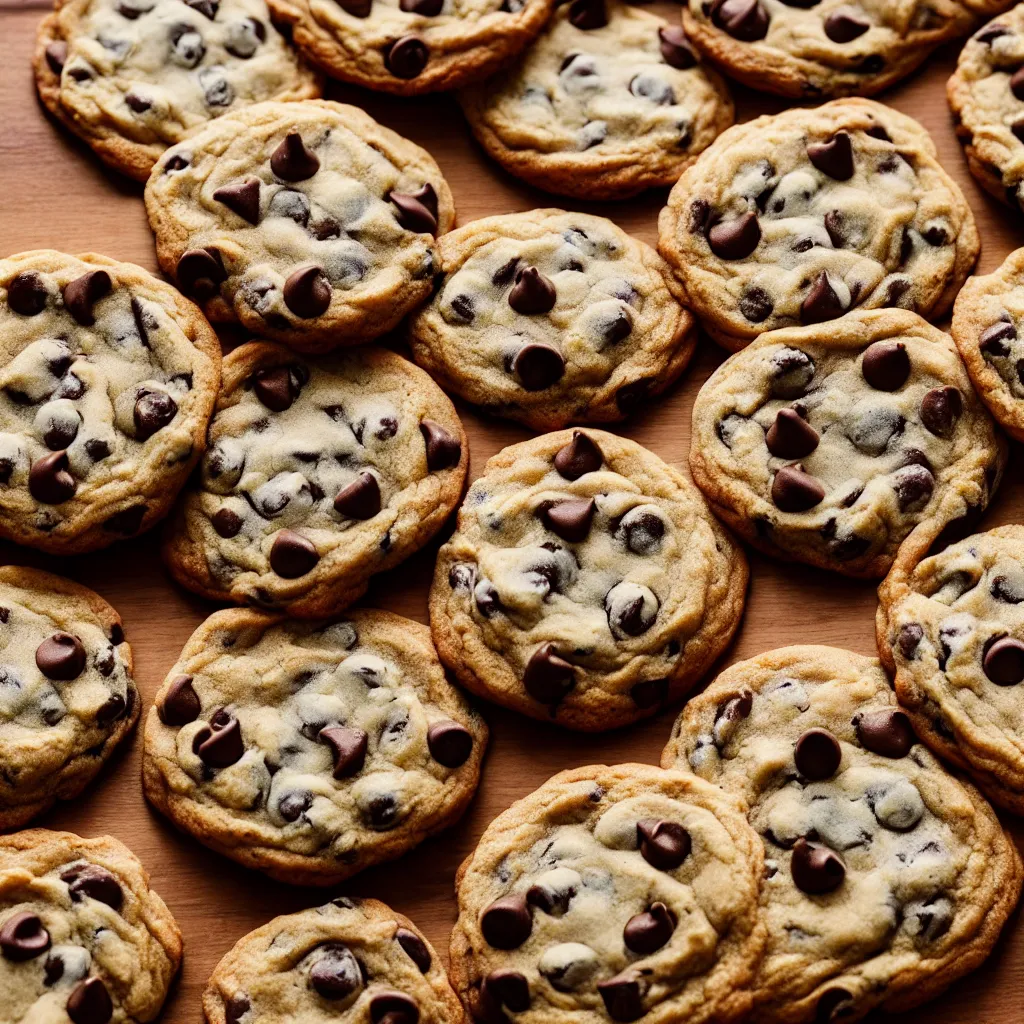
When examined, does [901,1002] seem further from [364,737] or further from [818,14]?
[818,14]

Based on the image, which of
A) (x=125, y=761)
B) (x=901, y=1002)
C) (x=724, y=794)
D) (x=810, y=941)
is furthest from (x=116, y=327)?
Answer: (x=901, y=1002)

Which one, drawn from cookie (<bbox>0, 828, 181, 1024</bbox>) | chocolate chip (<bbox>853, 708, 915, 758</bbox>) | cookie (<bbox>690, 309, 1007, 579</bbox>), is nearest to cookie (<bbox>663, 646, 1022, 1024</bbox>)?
chocolate chip (<bbox>853, 708, 915, 758</bbox>)

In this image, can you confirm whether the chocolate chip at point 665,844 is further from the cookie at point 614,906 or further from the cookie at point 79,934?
the cookie at point 79,934

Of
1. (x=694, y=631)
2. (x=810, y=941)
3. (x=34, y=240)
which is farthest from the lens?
(x=34, y=240)

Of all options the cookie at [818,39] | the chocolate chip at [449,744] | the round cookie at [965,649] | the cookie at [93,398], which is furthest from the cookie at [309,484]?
the cookie at [818,39]

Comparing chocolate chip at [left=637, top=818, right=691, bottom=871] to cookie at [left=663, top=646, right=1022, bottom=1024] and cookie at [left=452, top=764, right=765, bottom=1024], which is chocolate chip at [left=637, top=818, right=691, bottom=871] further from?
cookie at [left=663, top=646, right=1022, bottom=1024]

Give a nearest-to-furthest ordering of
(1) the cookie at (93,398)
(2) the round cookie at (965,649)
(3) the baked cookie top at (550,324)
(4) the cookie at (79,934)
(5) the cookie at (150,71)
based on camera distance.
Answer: (4) the cookie at (79,934) < (2) the round cookie at (965,649) < (1) the cookie at (93,398) < (3) the baked cookie top at (550,324) < (5) the cookie at (150,71)
